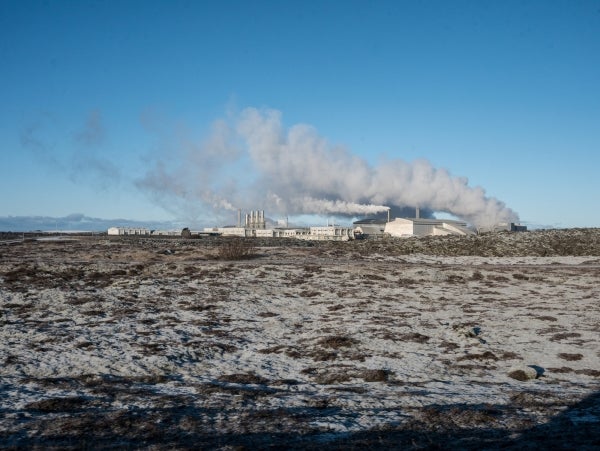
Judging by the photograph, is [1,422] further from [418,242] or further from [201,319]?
[418,242]

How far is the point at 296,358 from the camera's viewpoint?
16.9 m

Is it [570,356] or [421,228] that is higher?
[421,228]

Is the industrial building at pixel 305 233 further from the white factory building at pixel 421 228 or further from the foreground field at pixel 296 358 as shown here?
the foreground field at pixel 296 358

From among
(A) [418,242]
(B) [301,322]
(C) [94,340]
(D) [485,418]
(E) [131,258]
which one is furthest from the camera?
(A) [418,242]

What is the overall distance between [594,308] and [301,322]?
Result: 42.6 feet

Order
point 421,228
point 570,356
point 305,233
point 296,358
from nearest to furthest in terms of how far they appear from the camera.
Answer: point 570,356 < point 296,358 < point 421,228 < point 305,233

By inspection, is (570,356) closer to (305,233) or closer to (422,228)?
(422,228)

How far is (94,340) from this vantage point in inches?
733

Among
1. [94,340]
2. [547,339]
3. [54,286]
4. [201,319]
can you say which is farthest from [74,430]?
[54,286]

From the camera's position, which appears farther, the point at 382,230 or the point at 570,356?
the point at 382,230

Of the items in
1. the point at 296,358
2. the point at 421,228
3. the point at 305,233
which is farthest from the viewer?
the point at 305,233

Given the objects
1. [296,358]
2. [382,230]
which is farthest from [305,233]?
[296,358]

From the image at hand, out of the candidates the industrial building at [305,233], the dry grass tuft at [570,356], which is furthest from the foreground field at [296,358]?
the industrial building at [305,233]

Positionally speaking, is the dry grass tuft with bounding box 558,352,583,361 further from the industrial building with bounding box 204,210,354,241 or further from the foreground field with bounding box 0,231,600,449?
the industrial building with bounding box 204,210,354,241
